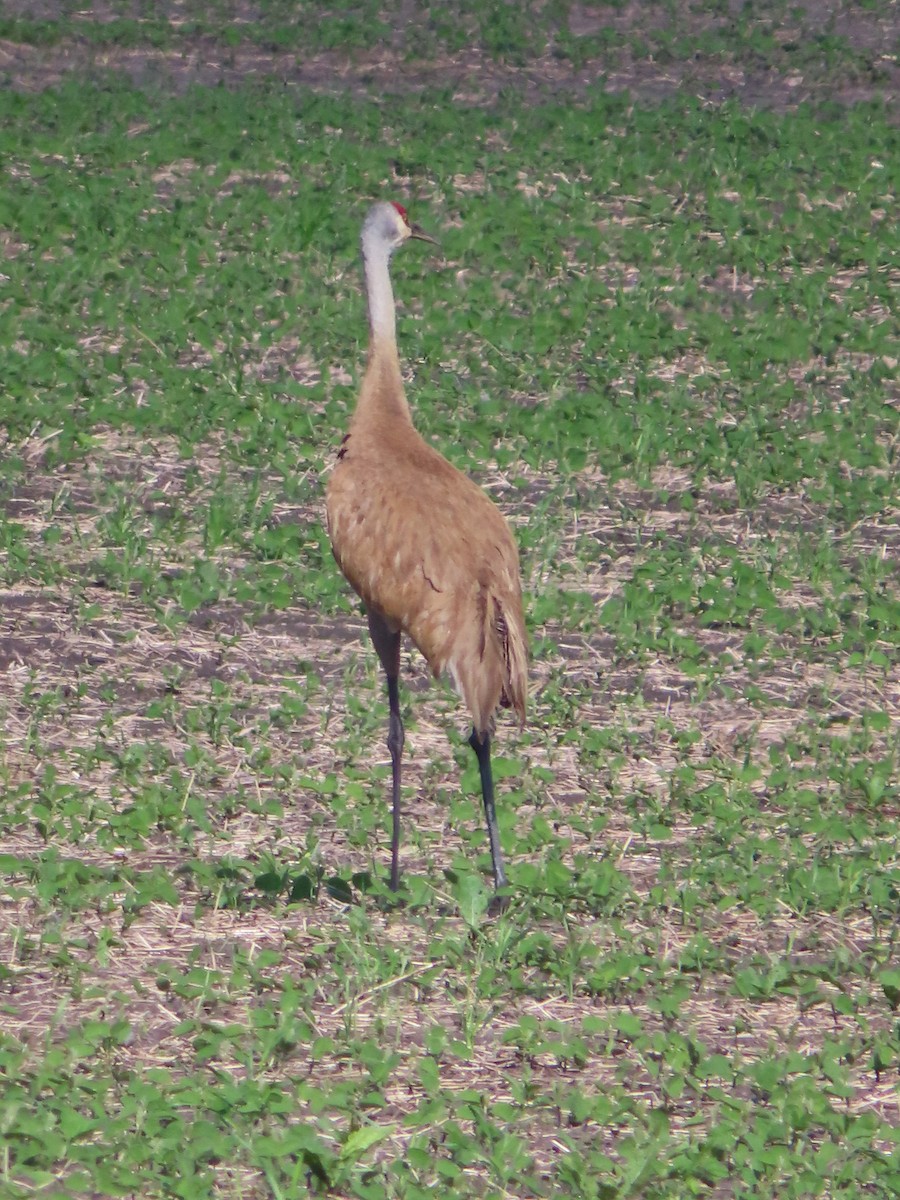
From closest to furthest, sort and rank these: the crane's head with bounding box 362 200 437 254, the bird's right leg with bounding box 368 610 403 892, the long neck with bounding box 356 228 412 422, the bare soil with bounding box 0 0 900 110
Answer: the bird's right leg with bounding box 368 610 403 892 < the long neck with bounding box 356 228 412 422 < the crane's head with bounding box 362 200 437 254 < the bare soil with bounding box 0 0 900 110

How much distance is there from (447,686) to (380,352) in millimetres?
1325

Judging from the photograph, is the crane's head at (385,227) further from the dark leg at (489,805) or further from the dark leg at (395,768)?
the dark leg at (489,805)

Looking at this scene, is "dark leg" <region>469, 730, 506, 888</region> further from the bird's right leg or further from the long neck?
the long neck

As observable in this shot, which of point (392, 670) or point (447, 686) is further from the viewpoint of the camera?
point (447, 686)

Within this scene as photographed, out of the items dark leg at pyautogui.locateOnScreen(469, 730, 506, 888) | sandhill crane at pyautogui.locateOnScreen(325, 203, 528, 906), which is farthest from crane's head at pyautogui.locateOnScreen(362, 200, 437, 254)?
dark leg at pyautogui.locateOnScreen(469, 730, 506, 888)

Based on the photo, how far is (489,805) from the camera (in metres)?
5.05

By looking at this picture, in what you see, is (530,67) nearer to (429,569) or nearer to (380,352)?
(380,352)

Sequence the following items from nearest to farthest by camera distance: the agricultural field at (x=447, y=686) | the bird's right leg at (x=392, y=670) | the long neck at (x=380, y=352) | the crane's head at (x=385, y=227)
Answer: the agricultural field at (x=447, y=686)
the bird's right leg at (x=392, y=670)
the long neck at (x=380, y=352)
the crane's head at (x=385, y=227)

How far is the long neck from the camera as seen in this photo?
562cm

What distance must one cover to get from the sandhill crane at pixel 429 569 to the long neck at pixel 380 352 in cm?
1

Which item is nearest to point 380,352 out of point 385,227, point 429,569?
point 385,227

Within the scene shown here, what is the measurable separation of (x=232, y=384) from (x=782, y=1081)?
5.67m

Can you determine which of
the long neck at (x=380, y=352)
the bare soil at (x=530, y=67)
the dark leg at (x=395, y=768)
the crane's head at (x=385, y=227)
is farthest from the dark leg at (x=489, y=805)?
the bare soil at (x=530, y=67)

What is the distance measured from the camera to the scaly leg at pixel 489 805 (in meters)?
5.02
